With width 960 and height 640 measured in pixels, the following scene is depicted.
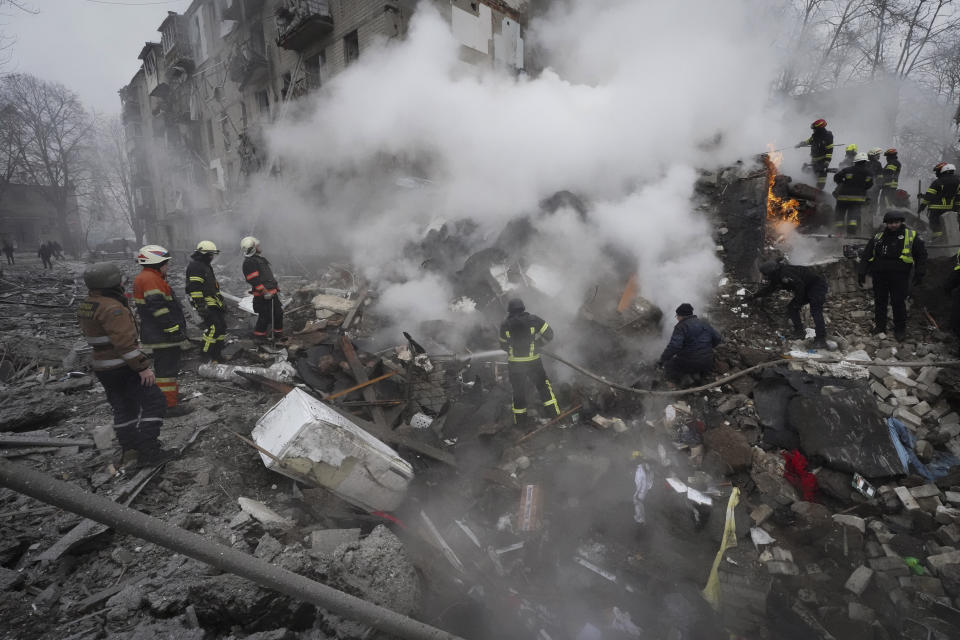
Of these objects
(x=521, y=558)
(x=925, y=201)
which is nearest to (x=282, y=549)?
(x=521, y=558)

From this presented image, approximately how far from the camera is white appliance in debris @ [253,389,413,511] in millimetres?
3246

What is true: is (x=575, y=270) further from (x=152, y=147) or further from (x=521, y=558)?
(x=152, y=147)

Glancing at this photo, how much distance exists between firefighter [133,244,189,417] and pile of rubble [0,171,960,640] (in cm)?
41

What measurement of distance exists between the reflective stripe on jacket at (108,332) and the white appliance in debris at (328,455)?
1222mm

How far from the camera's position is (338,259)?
11820 mm

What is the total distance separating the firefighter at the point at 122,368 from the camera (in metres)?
3.44

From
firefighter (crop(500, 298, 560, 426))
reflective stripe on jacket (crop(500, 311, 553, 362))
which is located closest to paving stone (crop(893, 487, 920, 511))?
firefighter (crop(500, 298, 560, 426))

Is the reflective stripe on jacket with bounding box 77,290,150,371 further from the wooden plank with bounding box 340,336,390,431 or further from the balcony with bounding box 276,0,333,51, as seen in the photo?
the balcony with bounding box 276,0,333,51

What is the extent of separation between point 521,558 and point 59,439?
435cm

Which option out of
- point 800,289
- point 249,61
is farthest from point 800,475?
point 249,61

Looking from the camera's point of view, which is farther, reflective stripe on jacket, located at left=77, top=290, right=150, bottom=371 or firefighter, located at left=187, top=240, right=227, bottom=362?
firefighter, located at left=187, top=240, right=227, bottom=362

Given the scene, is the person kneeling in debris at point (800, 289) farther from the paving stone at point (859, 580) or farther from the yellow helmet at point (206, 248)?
the yellow helmet at point (206, 248)

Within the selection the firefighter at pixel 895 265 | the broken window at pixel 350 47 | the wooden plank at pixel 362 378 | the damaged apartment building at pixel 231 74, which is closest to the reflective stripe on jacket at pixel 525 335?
the wooden plank at pixel 362 378

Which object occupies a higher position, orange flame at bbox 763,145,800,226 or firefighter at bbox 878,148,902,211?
firefighter at bbox 878,148,902,211
